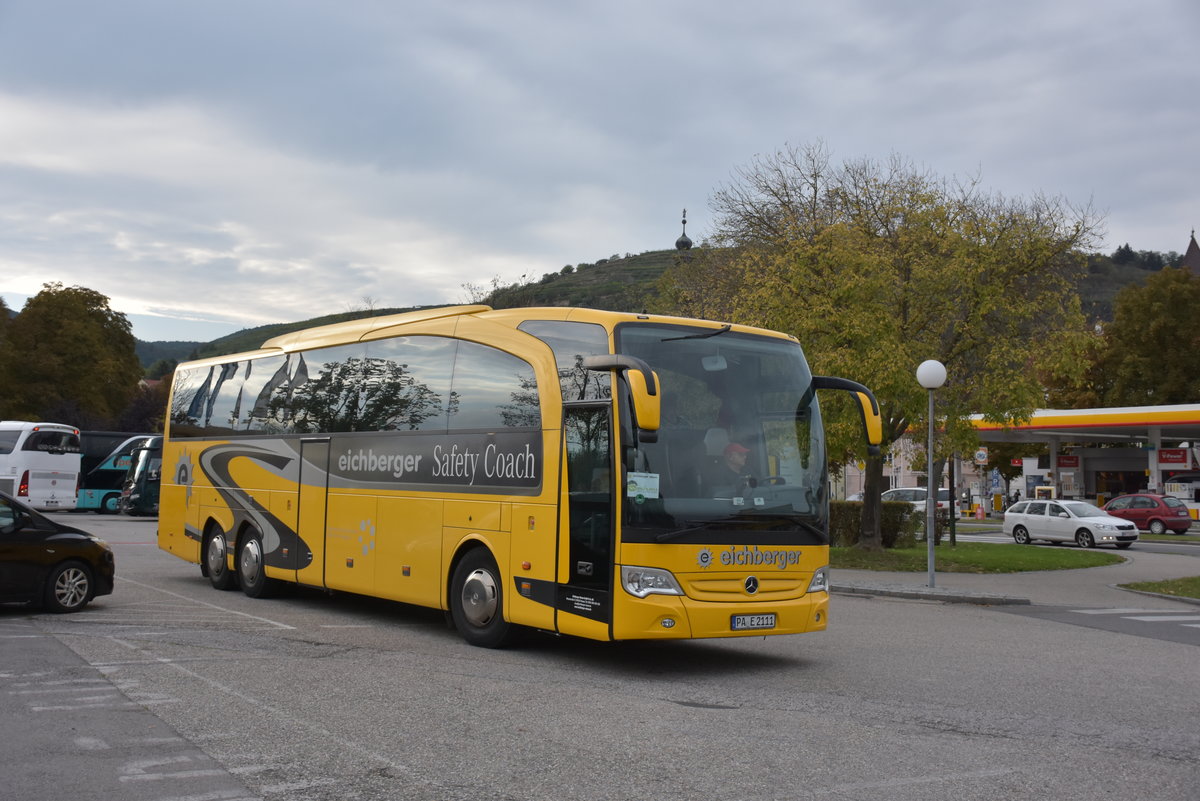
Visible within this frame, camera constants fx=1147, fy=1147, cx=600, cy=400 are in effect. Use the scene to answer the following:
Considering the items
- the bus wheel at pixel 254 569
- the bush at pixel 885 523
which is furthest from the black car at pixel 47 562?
the bush at pixel 885 523

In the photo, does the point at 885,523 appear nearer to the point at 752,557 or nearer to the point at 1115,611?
the point at 1115,611

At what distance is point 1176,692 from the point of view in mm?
10016

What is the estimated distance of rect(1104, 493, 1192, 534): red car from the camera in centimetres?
4675

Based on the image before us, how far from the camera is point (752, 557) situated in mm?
10094

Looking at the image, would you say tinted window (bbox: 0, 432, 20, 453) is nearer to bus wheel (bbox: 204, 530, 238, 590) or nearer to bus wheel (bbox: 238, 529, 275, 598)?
bus wheel (bbox: 204, 530, 238, 590)

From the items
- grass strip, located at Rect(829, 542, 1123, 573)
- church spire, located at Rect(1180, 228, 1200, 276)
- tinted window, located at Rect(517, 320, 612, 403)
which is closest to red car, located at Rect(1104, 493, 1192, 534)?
grass strip, located at Rect(829, 542, 1123, 573)

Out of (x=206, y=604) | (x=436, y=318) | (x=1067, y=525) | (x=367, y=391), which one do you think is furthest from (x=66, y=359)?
(x=436, y=318)

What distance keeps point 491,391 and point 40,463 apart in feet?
105

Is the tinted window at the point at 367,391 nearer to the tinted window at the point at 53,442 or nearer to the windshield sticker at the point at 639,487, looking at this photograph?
the windshield sticker at the point at 639,487

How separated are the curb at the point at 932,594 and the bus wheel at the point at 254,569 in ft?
31.1

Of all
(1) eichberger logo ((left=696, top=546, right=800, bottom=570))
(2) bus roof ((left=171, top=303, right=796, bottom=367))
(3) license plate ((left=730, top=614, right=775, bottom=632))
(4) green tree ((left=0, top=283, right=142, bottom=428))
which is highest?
Result: (4) green tree ((left=0, top=283, right=142, bottom=428))

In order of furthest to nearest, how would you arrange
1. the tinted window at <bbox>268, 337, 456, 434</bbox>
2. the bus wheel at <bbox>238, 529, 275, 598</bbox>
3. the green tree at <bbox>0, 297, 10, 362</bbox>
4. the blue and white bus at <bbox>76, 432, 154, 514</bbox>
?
1. the green tree at <bbox>0, 297, 10, 362</bbox>
2. the blue and white bus at <bbox>76, 432, 154, 514</bbox>
3. the bus wheel at <bbox>238, 529, 275, 598</bbox>
4. the tinted window at <bbox>268, 337, 456, 434</bbox>

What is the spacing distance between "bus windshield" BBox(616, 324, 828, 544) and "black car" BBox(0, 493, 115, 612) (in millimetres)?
7414

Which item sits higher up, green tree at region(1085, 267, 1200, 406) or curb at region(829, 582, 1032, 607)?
green tree at region(1085, 267, 1200, 406)
